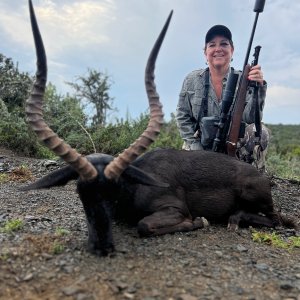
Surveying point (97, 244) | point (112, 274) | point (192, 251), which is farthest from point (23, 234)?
point (192, 251)

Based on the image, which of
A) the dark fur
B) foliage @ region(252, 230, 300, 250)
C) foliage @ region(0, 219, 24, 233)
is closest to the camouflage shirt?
the dark fur

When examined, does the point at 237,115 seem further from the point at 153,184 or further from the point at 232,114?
the point at 153,184

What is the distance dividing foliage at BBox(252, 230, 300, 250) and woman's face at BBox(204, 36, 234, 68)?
3670 mm

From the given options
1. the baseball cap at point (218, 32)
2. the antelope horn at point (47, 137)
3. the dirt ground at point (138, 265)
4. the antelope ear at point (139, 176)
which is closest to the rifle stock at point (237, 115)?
the baseball cap at point (218, 32)

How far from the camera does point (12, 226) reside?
5211 millimetres

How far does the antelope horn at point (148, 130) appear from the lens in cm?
464

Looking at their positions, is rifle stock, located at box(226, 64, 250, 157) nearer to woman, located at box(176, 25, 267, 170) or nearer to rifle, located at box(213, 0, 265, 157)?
rifle, located at box(213, 0, 265, 157)

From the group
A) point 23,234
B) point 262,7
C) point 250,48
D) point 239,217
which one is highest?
point 262,7

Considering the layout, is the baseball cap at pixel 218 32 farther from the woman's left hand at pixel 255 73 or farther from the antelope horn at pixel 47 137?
the antelope horn at pixel 47 137

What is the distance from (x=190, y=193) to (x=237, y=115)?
6.14 feet

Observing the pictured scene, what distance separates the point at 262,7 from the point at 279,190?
12.1 feet

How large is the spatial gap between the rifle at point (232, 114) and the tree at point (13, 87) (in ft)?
24.2

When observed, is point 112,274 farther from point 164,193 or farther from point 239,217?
point 239,217

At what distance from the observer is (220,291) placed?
411 cm
